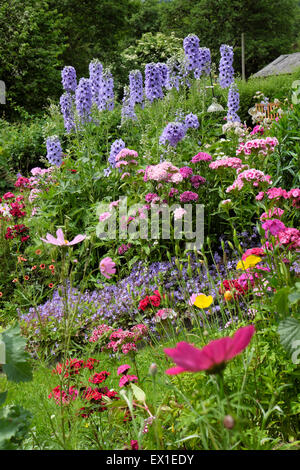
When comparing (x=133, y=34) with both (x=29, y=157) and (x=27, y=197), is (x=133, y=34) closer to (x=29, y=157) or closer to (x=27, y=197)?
(x=29, y=157)

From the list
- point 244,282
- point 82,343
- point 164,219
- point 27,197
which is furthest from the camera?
point 27,197

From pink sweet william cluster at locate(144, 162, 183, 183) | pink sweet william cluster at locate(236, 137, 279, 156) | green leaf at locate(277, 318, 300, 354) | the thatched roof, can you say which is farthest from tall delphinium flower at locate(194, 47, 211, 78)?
the thatched roof

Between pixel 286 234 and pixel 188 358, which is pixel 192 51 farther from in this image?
pixel 188 358

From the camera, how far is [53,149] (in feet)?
17.0

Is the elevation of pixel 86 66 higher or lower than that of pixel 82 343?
higher

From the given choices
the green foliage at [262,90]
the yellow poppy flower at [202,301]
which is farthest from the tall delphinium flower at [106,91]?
the green foliage at [262,90]

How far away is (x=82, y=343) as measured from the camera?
348 centimetres

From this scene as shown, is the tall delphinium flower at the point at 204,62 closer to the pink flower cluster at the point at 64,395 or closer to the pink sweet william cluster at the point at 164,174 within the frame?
the pink sweet william cluster at the point at 164,174

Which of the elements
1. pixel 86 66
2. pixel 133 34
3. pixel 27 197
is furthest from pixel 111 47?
pixel 27 197

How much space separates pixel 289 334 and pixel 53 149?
4272mm

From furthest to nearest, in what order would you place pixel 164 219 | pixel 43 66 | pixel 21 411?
pixel 43 66 → pixel 164 219 → pixel 21 411

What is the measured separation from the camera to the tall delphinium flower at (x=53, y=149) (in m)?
5.14

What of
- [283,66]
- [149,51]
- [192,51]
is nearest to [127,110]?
[192,51]
